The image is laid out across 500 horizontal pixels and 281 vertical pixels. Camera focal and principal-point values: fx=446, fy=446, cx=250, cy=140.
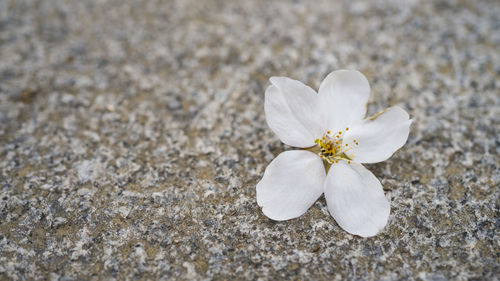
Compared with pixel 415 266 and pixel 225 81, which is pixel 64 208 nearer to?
pixel 225 81

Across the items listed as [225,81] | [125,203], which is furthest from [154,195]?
[225,81]

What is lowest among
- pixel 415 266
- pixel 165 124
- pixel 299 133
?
pixel 415 266

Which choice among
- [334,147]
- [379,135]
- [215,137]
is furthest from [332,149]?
[215,137]

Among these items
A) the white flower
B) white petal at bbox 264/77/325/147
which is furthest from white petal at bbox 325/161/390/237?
white petal at bbox 264/77/325/147

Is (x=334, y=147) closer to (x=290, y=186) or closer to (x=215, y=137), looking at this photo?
(x=290, y=186)

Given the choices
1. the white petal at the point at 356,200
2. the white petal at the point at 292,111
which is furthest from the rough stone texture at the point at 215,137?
the white petal at the point at 292,111

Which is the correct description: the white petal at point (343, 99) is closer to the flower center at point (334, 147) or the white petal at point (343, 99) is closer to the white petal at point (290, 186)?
the flower center at point (334, 147)
